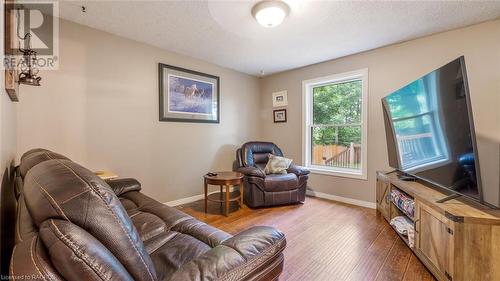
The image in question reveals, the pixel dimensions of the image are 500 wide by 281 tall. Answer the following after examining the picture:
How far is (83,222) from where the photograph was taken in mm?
601

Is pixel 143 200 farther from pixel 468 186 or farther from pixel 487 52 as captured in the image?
pixel 487 52

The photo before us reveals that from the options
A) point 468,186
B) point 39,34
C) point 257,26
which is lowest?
point 468,186

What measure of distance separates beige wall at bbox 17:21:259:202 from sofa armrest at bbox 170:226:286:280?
247 centimetres

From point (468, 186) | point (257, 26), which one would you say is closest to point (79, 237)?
point (468, 186)

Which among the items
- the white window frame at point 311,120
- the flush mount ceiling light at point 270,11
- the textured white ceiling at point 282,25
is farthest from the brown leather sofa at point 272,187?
the flush mount ceiling light at point 270,11

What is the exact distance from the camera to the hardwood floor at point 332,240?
1740mm

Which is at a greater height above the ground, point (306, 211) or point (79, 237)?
point (79, 237)

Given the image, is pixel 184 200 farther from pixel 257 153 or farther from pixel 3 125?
pixel 3 125

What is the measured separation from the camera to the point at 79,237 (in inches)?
21.8

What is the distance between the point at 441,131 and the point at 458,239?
0.80 metres

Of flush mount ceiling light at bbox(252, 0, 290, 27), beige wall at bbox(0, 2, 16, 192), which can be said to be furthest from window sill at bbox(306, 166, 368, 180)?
beige wall at bbox(0, 2, 16, 192)

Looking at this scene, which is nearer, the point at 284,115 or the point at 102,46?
the point at 102,46

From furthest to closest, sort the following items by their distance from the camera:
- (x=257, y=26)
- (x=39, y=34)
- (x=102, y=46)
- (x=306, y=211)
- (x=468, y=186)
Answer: (x=306, y=211), (x=102, y=46), (x=257, y=26), (x=39, y=34), (x=468, y=186)

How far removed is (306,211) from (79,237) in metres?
2.92
